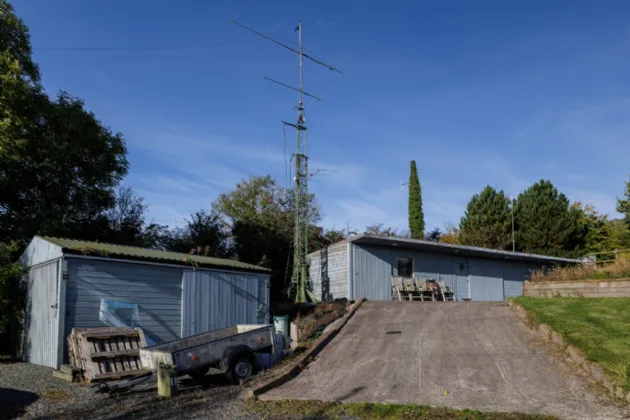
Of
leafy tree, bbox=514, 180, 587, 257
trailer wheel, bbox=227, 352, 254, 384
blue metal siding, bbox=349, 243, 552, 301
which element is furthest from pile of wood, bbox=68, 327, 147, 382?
leafy tree, bbox=514, 180, 587, 257

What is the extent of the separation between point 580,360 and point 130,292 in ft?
33.4

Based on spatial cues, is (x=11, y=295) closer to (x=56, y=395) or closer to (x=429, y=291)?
(x=56, y=395)

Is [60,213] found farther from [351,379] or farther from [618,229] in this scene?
[618,229]

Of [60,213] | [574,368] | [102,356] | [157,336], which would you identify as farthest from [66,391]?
[60,213]

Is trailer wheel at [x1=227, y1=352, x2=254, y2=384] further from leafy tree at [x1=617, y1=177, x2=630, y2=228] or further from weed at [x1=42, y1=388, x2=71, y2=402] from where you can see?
leafy tree at [x1=617, y1=177, x2=630, y2=228]

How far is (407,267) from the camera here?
70.5ft

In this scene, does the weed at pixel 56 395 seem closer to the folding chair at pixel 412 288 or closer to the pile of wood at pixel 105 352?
the pile of wood at pixel 105 352

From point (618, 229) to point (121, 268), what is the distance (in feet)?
105

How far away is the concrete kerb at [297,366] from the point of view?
29.1 feet

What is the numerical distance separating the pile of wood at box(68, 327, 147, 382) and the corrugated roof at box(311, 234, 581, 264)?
10206 millimetres

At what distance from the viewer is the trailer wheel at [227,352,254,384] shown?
10.0 m

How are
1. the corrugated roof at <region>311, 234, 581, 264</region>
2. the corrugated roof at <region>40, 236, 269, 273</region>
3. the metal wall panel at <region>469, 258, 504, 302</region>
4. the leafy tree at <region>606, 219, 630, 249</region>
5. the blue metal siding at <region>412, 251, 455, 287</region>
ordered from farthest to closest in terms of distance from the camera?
the leafy tree at <region>606, 219, 630, 249</region>, the metal wall panel at <region>469, 258, 504, 302</region>, the blue metal siding at <region>412, 251, 455, 287</region>, the corrugated roof at <region>311, 234, 581, 264</region>, the corrugated roof at <region>40, 236, 269, 273</region>

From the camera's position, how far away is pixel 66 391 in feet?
30.7

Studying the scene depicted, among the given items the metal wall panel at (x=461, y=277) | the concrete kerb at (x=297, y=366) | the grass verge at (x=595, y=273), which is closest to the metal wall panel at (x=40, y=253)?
the concrete kerb at (x=297, y=366)
